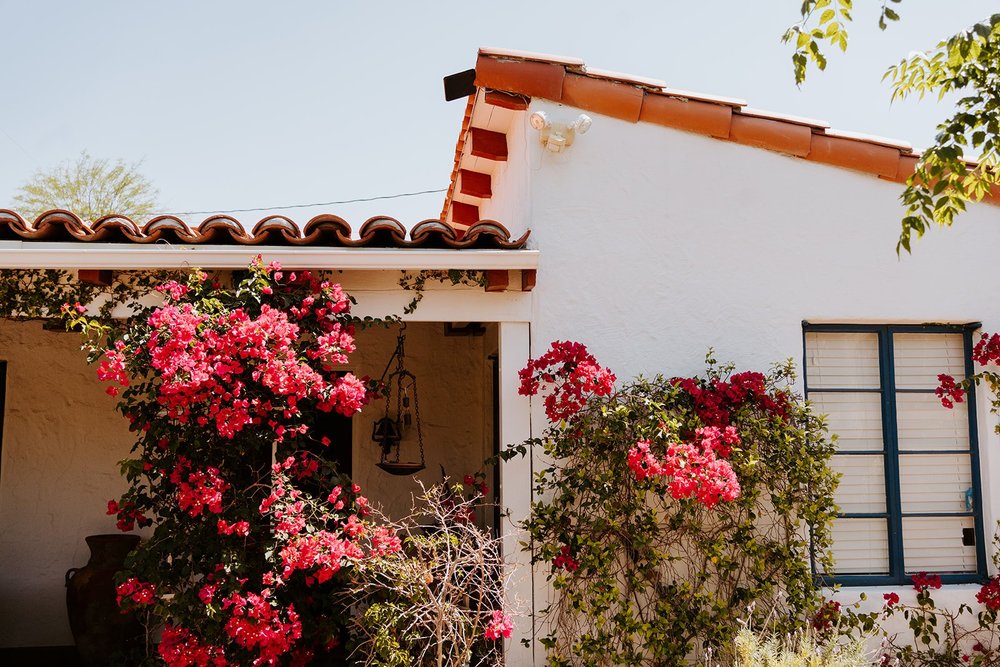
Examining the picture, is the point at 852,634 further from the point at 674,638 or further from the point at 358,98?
the point at 358,98

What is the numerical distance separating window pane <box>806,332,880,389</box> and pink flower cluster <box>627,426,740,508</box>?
1.43m

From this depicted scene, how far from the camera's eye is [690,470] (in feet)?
15.6

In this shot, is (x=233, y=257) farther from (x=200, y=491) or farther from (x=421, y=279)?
(x=200, y=491)

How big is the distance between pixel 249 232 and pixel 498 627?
2.82 metres

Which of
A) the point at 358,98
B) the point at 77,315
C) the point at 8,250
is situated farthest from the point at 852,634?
the point at 358,98

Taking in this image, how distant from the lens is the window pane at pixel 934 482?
19.3 ft

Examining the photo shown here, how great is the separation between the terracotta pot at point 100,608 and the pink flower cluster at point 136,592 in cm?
199

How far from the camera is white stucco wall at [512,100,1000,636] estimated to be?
5.68 metres

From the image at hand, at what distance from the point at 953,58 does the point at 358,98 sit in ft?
44.7

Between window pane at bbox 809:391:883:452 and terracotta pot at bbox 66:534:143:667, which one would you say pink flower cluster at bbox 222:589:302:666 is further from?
window pane at bbox 809:391:883:452

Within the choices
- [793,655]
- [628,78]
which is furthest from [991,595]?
[628,78]

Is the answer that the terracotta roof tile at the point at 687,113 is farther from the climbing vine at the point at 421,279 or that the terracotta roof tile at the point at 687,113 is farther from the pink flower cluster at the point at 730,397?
the pink flower cluster at the point at 730,397

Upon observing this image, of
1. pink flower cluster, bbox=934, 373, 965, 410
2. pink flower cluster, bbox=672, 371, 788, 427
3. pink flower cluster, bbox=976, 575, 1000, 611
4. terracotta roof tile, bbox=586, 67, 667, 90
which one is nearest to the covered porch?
pink flower cluster, bbox=672, 371, 788, 427

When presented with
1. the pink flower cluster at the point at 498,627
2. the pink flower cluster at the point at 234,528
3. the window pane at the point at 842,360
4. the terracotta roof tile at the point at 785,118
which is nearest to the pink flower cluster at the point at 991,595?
the window pane at the point at 842,360
